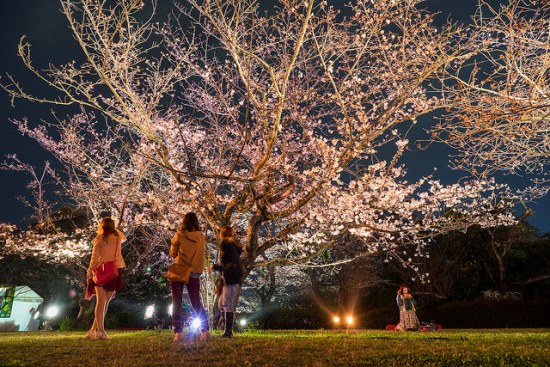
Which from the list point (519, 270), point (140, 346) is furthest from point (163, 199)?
point (519, 270)

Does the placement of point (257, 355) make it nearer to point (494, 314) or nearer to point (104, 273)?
point (104, 273)

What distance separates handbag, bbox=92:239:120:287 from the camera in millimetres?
6188

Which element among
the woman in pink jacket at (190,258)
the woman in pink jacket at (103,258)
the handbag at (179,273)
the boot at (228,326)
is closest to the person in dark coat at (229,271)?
the boot at (228,326)

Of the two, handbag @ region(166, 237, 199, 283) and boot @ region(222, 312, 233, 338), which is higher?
handbag @ region(166, 237, 199, 283)

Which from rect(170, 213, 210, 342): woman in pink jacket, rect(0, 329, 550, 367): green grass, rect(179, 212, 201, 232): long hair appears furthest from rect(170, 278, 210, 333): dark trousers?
rect(179, 212, 201, 232): long hair

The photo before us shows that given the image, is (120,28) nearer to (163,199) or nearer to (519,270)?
(163,199)

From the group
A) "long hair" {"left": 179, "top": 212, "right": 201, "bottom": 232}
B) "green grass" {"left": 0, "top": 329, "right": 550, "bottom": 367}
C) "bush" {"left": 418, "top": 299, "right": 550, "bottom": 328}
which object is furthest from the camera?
"bush" {"left": 418, "top": 299, "right": 550, "bottom": 328}

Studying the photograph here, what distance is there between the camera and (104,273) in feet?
20.4

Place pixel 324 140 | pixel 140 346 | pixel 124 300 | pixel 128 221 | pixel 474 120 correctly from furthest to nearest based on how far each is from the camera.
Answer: pixel 124 300, pixel 128 221, pixel 324 140, pixel 474 120, pixel 140 346

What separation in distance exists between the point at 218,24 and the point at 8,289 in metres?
16.1

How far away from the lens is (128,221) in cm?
1747

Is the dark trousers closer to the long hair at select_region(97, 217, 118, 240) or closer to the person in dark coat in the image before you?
the person in dark coat

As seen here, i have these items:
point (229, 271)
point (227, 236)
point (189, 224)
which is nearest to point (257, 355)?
point (229, 271)

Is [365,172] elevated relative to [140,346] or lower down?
elevated
